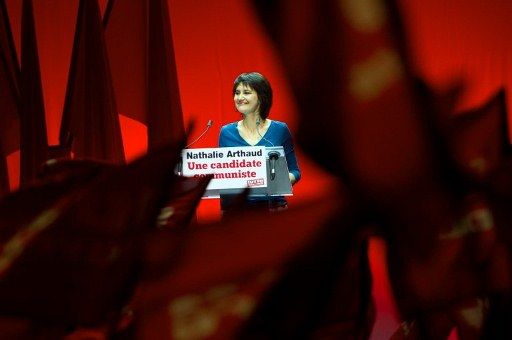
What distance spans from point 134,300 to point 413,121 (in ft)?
0.48

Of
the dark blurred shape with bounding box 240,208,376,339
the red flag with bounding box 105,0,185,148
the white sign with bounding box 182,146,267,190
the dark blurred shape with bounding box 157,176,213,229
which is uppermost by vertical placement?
the red flag with bounding box 105,0,185,148

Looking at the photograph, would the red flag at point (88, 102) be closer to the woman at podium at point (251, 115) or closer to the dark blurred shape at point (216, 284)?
the woman at podium at point (251, 115)

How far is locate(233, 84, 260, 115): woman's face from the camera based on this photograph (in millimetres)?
1401

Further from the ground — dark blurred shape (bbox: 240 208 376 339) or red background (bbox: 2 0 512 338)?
red background (bbox: 2 0 512 338)

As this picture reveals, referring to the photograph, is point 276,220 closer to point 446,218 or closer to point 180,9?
point 446,218

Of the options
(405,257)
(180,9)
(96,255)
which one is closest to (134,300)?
(96,255)

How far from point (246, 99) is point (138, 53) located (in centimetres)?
74

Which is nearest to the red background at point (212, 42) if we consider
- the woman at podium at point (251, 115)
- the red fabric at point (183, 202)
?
the woman at podium at point (251, 115)

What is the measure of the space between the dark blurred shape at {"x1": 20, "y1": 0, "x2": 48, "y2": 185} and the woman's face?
421 millimetres

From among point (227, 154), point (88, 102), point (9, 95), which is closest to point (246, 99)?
point (227, 154)

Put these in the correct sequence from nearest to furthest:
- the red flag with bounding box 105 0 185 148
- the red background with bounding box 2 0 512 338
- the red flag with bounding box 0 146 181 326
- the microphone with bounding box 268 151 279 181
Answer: the red flag with bounding box 0 146 181 326 → the microphone with bounding box 268 151 279 181 → the red flag with bounding box 105 0 185 148 → the red background with bounding box 2 0 512 338

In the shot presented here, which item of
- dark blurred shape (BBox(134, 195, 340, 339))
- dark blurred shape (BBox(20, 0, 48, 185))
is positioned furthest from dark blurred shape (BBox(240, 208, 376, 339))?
dark blurred shape (BBox(20, 0, 48, 185))

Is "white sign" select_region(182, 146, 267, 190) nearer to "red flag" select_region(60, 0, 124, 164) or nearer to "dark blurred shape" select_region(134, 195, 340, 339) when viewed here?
"red flag" select_region(60, 0, 124, 164)

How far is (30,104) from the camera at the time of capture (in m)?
1.20
